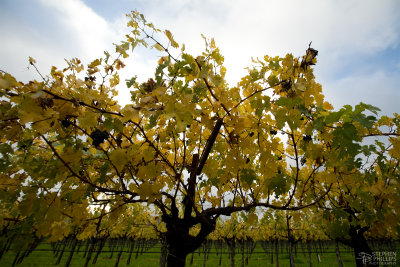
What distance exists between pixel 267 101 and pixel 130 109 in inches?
38.6

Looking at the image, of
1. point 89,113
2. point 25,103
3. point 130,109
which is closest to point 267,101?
point 130,109

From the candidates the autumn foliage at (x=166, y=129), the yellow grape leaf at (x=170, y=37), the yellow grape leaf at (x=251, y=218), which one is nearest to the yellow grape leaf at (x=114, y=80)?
the autumn foliage at (x=166, y=129)

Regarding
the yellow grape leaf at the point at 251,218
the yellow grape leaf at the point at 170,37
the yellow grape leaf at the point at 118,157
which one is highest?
the yellow grape leaf at the point at 170,37

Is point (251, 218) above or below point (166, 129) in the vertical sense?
below

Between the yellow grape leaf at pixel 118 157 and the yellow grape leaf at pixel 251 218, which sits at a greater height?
the yellow grape leaf at pixel 118 157

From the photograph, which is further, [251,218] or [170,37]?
[251,218]

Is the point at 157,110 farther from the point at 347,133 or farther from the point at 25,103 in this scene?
the point at 347,133

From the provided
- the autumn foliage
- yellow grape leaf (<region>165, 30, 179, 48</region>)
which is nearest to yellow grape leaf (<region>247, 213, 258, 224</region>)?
the autumn foliage

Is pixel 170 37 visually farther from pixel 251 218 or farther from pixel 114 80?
pixel 251 218

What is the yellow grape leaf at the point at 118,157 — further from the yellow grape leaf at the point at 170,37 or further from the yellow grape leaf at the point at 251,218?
the yellow grape leaf at the point at 251,218

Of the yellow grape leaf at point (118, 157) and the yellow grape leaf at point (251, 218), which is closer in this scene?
the yellow grape leaf at point (118, 157)

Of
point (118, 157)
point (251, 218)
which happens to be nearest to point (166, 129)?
point (118, 157)

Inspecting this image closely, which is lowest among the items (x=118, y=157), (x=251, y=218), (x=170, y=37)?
(x=251, y=218)

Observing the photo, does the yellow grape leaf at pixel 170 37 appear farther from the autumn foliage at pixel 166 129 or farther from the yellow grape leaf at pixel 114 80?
the yellow grape leaf at pixel 114 80
